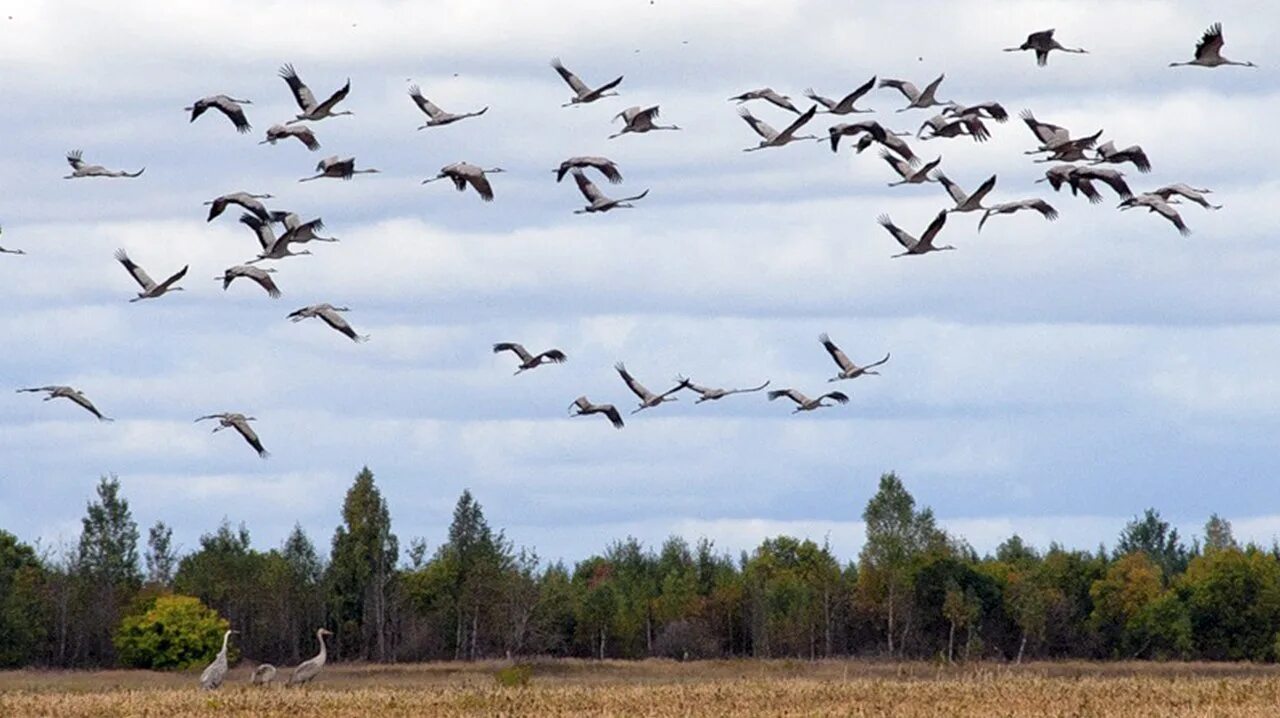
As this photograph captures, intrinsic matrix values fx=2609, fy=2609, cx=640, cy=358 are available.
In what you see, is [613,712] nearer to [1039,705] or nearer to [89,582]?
[1039,705]

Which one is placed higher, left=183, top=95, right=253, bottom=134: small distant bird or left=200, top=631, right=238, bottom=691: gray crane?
left=183, top=95, right=253, bottom=134: small distant bird

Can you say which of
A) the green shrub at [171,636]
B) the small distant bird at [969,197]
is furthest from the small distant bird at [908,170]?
the green shrub at [171,636]

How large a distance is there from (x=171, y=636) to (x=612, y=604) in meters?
18.5

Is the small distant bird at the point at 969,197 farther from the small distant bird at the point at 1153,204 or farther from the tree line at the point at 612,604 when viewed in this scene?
the tree line at the point at 612,604

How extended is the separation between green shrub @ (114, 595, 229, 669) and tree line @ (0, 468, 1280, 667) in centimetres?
29

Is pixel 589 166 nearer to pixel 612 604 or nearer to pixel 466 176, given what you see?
pixel 466 176

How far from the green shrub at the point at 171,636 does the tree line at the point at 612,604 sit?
0.29 meters

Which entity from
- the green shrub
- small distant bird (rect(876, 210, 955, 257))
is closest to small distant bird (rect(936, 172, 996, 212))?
small distant bird (rect(876, 210, 955, 257))

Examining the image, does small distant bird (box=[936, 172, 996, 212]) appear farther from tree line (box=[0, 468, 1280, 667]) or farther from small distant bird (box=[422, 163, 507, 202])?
tree line (box=[0, 468, 1280, 667])

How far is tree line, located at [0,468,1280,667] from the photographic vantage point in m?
81.6

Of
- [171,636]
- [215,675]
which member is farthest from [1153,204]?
[171,636]

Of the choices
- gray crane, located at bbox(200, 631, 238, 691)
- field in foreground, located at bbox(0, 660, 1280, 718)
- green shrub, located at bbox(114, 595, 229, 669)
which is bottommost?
field in foreground, located at bbox(0, 660, 1280, 718)

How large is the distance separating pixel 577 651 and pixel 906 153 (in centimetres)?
5029

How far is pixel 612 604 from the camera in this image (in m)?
90.0
